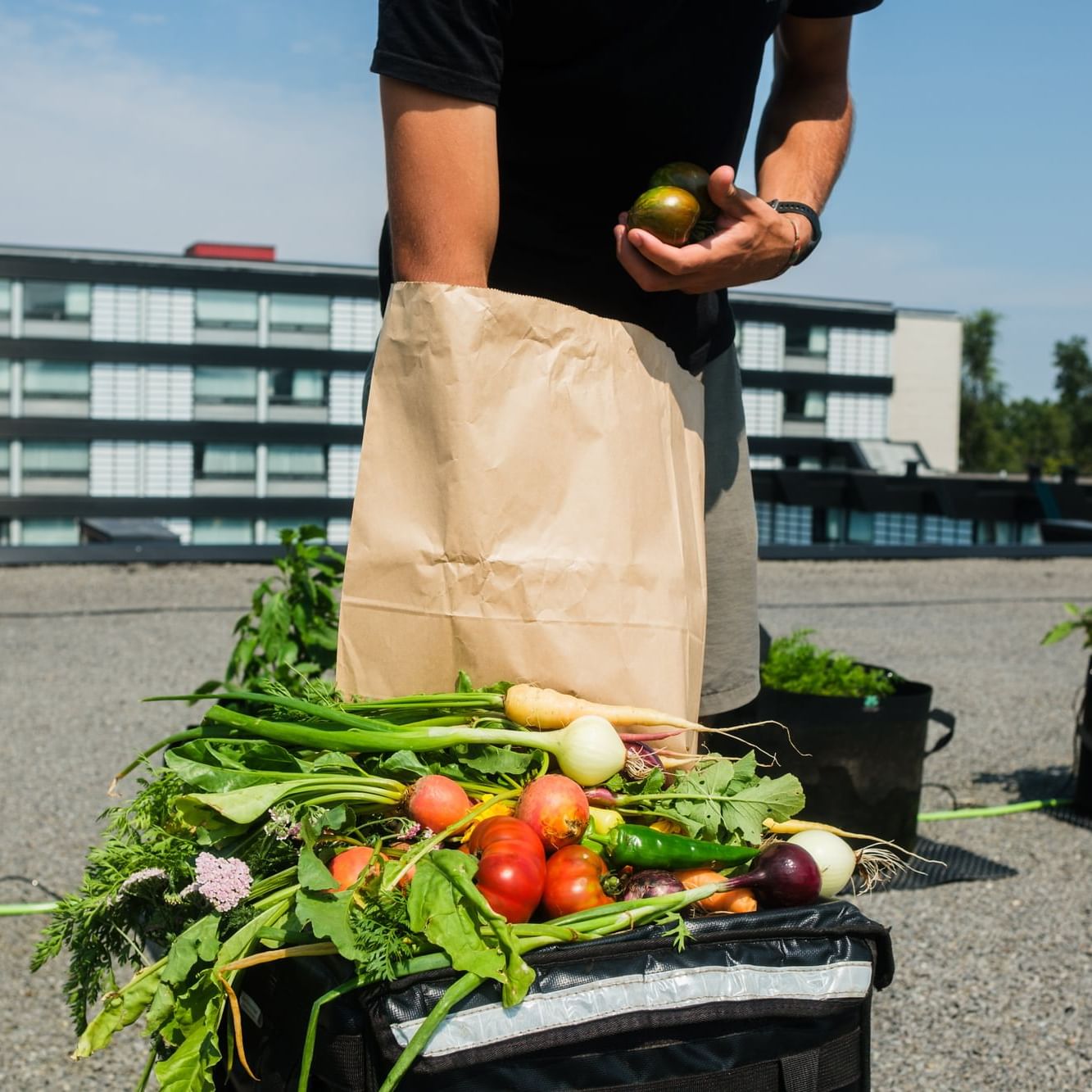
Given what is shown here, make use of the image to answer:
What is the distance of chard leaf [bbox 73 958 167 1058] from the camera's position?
1.47 metres

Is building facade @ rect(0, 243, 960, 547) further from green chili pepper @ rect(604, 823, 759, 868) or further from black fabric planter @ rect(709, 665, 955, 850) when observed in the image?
green chili pepper @ rect(604, 823, 759, 868)

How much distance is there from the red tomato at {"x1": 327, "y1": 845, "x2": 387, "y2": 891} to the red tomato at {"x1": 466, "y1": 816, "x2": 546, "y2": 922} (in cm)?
13

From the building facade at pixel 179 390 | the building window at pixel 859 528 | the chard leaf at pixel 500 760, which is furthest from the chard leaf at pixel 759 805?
the building facade at pixel 179 390

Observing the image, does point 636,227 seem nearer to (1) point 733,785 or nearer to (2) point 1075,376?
(1) point 733,785

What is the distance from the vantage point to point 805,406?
194 ft

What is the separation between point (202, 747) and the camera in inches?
66.6

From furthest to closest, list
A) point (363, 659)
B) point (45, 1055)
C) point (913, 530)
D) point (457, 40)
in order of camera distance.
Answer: point (913, 530), point (45, 1055), point (363, 659), point (457, 40)

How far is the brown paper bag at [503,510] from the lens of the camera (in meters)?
1.69

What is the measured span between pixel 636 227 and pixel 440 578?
60 centimetres

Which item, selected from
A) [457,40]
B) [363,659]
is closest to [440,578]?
[363,659]

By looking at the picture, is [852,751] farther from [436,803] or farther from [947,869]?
[436,803]

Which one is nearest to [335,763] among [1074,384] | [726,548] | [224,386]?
[726,548]

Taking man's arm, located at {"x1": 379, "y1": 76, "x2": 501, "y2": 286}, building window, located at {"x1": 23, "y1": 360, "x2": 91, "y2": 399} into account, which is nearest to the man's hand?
man's arm, located at {"x1": 379, "y1": 76, "x2": 501, "y2": 286}

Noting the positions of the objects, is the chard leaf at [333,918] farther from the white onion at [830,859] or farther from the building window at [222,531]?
the building window at [222,531]
